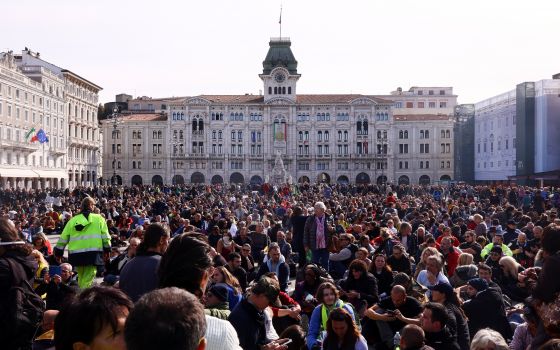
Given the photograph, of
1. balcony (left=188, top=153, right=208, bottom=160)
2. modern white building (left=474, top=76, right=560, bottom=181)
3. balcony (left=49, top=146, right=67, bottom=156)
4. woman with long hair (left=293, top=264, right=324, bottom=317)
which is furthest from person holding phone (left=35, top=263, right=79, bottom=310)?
balcony (left=188, top=153, right=208, bottom=160)

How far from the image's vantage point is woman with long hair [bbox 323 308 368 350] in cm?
586

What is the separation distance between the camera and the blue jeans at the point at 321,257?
1239cm

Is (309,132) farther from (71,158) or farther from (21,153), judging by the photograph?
(21,153)

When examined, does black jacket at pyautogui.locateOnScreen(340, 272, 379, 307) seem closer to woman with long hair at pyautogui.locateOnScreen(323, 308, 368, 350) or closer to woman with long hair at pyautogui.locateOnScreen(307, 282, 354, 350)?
woman with long hair at pyautogui.locateOnScreen(307, 282, 354, 350)

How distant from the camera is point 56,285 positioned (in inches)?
318

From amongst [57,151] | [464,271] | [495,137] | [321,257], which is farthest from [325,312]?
[57,151]

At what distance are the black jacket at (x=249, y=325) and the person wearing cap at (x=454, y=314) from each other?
179 cm

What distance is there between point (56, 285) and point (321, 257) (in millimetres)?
5711

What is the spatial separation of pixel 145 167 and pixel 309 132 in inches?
821

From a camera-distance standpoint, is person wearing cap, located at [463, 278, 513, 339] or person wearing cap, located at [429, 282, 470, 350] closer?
person wearing cap, located at [429, 282, 470, 350]

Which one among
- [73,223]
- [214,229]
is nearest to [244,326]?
[73,223]

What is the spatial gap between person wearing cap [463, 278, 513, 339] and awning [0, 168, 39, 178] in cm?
4856

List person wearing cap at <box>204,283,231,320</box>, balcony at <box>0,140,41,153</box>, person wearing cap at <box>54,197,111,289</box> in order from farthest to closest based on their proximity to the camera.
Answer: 1. balcony at <box>0,140,41,153</box>
2. person wearing cap at <box>54,197,111,289</box>
3. person wearing cap at <box>204,283,231,320</box>

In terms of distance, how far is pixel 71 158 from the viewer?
67.5 metres
